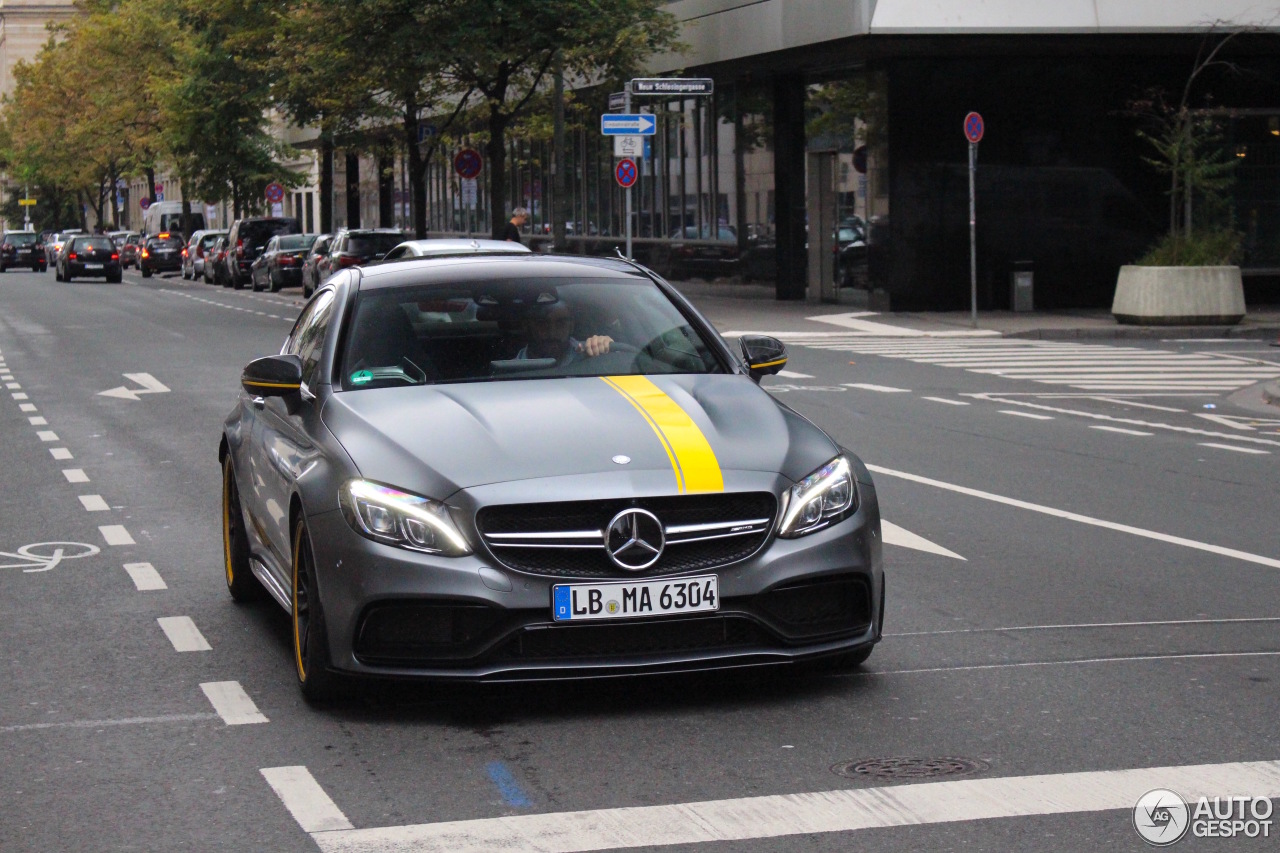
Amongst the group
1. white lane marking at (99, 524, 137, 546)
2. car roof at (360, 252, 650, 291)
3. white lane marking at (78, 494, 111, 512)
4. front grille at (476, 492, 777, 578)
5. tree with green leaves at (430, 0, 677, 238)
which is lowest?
white lane marking at (99, 524, 137, 546)

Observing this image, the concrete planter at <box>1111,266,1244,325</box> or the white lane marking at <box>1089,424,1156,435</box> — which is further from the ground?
the concrete planter at <box>1111,266,1244,325</box>

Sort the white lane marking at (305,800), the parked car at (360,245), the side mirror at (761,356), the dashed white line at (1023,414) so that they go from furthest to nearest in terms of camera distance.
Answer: the parked car at (360,245), the dashed white line at (1023,414), the side mirror at (761,356), the white lane marking at (305,800)

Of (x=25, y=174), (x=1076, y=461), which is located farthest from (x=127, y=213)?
(x=1076, y=461)

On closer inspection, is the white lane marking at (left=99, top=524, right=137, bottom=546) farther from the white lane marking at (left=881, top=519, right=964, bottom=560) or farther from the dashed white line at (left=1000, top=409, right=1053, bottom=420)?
the dashed white line at (left=1000, top=409, right=1053, bottom=420)

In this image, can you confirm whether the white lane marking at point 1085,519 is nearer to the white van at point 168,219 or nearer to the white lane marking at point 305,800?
the white lane marking at point 305,800

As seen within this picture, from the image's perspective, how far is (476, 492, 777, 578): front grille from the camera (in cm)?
588

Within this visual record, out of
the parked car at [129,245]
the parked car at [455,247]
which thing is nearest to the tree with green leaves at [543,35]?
the parked car at [455,247]

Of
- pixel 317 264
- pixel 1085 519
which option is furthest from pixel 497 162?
pixel 1085 519

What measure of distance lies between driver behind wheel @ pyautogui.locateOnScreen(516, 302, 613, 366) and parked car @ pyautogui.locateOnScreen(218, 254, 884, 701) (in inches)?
1.9

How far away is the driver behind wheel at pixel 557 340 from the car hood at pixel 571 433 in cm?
25

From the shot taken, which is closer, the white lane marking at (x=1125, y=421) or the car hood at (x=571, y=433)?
the car hood at (x=571, y=433)

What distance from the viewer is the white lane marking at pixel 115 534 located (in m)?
10.1

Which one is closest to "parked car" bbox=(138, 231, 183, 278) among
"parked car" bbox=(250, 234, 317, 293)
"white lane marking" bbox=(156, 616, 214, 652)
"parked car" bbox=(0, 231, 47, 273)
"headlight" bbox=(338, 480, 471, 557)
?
"parked car" bbox=(0, 231, 47, 273)

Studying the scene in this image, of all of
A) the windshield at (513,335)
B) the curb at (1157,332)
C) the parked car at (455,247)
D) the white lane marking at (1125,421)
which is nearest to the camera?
the windshield at (513,335)
